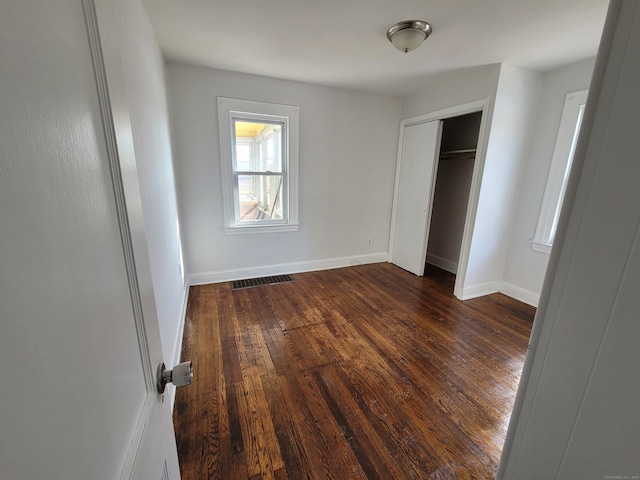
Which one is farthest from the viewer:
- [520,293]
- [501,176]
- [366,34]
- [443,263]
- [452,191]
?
[443,263]

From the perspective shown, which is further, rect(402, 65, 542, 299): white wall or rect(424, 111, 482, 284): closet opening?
rect(424, 111, 482, 284): closet opening

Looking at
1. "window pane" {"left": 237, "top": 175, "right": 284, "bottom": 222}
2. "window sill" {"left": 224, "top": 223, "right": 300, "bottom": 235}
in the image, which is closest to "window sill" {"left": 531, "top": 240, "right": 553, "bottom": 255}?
"window sill" {"left": 224, "top": 223, "right": 300, "bottom": 235}

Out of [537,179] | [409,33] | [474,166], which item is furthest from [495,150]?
[409,33]

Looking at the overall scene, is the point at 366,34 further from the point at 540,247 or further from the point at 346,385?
the point at 540,247

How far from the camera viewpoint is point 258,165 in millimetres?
3352

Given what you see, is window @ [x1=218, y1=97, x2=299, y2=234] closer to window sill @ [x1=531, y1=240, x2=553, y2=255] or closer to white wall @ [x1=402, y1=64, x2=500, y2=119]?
white wall @ [x1=402, y1=64, x2=500, y2=119]

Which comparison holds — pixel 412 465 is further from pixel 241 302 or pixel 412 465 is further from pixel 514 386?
pixel 241 302

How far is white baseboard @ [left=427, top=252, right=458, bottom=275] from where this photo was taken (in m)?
3.89

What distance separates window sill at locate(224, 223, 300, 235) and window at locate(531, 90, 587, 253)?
278cm

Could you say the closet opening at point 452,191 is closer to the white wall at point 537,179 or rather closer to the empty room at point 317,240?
the empty room at point 317,240

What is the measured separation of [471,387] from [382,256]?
2556 mm

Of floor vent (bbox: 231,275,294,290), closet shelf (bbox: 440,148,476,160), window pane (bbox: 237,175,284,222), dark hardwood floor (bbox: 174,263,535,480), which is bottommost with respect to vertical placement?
dark hardwood floor (bbox: 174,263,535,480)

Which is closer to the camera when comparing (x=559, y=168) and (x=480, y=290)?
(x=559, y=168)

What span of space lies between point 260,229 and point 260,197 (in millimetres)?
444
